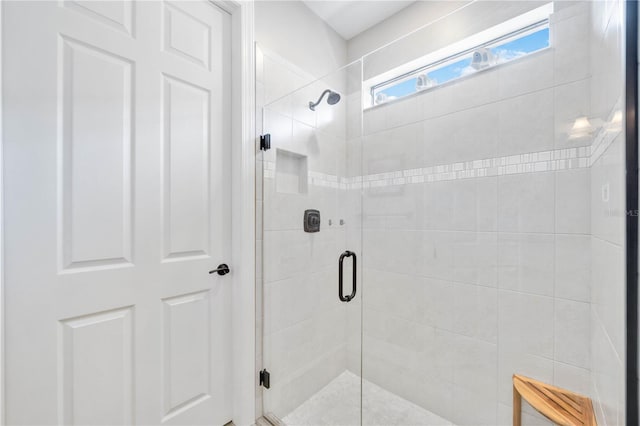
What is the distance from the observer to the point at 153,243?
1.22 m

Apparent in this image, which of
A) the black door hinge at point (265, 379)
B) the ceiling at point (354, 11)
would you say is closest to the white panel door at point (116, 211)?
the black door hinge at point (265, 379)

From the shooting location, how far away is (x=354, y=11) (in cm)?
197

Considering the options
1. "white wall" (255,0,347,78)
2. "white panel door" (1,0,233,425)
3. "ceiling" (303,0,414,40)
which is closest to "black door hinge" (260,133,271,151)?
"white panel door" (1,0,233,425)

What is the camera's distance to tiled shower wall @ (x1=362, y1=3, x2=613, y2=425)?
1.21m

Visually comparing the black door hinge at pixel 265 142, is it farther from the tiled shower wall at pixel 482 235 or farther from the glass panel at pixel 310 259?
the tiled shower wall at pixel 482 235

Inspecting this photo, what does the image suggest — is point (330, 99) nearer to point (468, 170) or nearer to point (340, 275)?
point (468, 170)

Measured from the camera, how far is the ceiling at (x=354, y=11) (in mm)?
1899

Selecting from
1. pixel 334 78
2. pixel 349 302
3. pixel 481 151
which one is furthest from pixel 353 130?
pixel 349 302

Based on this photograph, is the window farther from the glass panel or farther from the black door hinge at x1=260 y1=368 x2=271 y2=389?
the black door hinge at x1=260 y1=368 x2=271 y2=389

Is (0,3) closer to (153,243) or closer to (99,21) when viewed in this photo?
(99,21)

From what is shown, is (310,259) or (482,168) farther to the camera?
(310,259)

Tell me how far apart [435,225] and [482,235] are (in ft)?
0.77

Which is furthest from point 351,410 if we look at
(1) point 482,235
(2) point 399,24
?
(2) point 399,24

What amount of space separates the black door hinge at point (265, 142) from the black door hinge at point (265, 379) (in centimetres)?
127
